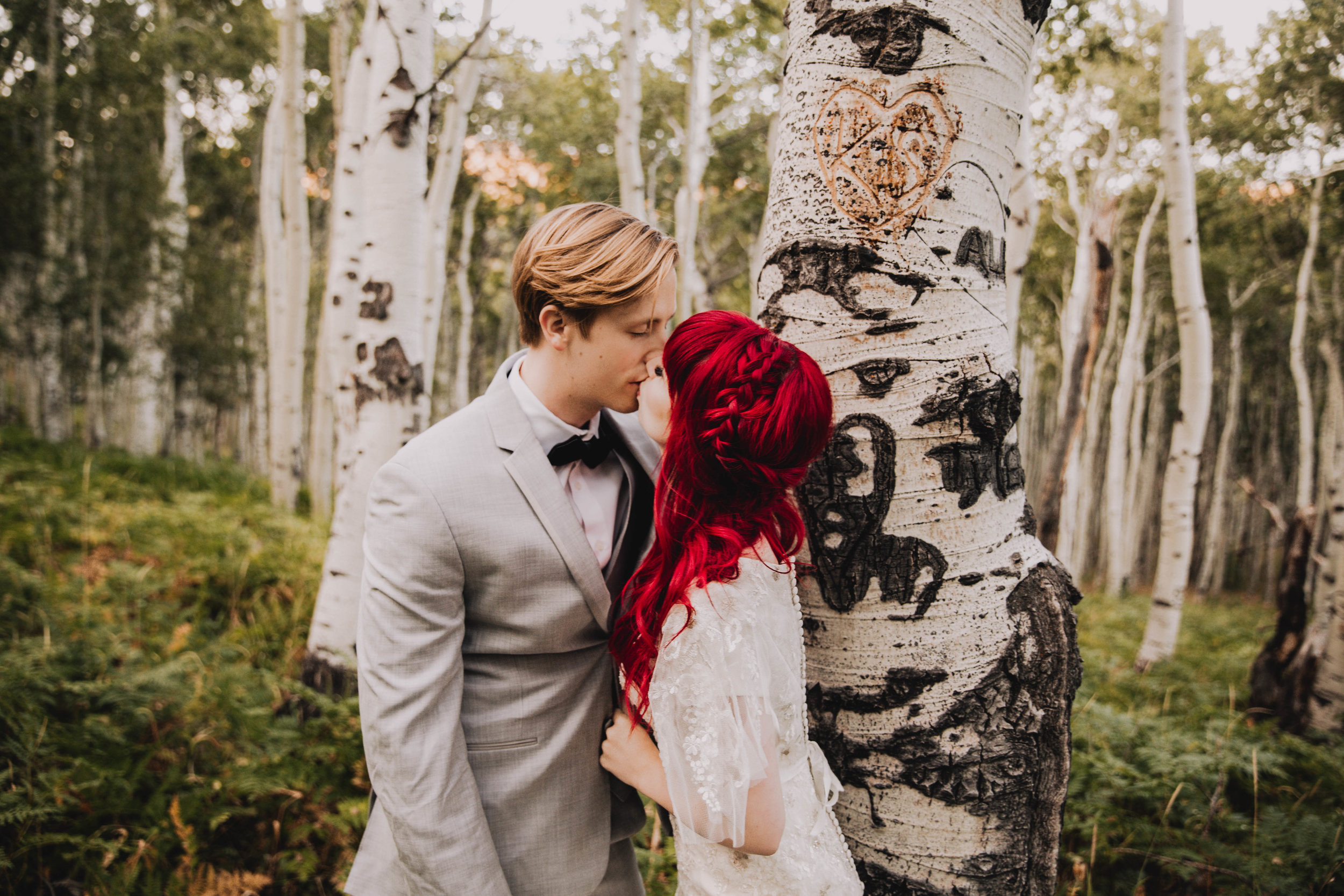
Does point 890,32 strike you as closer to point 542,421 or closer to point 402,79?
point 542,421

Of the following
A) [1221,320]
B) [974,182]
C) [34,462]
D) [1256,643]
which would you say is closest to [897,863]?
[974,182]

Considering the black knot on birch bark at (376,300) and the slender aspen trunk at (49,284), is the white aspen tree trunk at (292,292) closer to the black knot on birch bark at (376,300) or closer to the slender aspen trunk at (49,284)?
the black knot on birch bark at (376,300)

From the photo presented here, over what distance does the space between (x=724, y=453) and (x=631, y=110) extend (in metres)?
7.05

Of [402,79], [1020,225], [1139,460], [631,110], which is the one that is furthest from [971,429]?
[1139,460]

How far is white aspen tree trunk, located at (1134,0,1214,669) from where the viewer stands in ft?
19.1

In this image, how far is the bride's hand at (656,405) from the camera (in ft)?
4.28

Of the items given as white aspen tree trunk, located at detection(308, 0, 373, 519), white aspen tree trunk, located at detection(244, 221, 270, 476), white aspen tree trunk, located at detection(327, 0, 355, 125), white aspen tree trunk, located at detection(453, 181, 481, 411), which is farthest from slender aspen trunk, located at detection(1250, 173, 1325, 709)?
white aspen tree trunk, located at detection(244, 221, 270, 476)

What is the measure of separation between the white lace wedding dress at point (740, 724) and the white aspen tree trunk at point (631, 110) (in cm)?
625

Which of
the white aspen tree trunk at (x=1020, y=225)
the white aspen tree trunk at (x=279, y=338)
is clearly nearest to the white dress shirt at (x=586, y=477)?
the white aspen tree trunk at (x=1020, y=225)

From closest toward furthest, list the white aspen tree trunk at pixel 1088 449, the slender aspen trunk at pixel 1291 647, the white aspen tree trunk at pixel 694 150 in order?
the slender aspen trunk at pixel 1291 647, the white aspen tree trunk at pixel 694 150, the white aspen tree trunk at pixel 1088 449

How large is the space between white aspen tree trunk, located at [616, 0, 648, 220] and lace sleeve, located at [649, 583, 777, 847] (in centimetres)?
628

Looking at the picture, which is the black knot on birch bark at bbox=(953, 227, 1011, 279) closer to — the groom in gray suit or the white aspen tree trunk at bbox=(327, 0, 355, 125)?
the groom in gray suit

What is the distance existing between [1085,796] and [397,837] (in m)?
2.89

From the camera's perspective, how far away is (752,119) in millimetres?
15469
